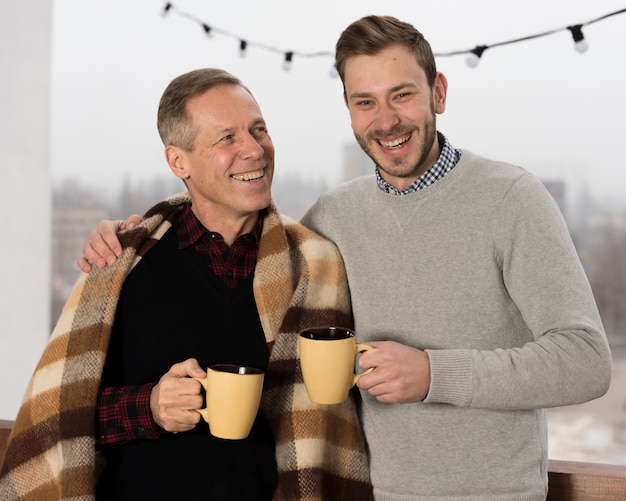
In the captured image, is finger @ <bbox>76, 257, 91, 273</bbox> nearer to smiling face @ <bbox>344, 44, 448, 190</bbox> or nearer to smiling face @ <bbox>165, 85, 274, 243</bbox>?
smiling face @ <bbox>165, 85, 274, 243</bbox>

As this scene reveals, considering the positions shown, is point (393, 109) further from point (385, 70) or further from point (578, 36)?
point (578, 36)

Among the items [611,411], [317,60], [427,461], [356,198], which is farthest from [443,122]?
[427,461]

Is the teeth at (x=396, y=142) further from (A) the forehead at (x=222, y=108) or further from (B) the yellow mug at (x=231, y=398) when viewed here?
(B) the yellow mug at (x=231, y=398)

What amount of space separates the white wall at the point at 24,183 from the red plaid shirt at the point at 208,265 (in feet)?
6.89

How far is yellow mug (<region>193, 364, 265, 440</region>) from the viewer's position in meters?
1.31

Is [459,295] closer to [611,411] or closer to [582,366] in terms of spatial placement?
[582,366]

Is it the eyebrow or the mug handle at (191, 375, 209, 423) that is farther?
the eyebrow

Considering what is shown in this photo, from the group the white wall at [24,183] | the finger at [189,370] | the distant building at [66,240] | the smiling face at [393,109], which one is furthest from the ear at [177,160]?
the distant building at [66,240]

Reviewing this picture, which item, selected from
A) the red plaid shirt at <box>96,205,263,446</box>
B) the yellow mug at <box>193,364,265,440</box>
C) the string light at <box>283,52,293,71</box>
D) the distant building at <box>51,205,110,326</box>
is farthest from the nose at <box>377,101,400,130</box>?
the distant building at <box>51,205,110,326</box>

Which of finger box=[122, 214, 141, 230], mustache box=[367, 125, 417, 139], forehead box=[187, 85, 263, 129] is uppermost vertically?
forehead box=[187, 85, 263, 129]

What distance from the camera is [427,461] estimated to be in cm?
155

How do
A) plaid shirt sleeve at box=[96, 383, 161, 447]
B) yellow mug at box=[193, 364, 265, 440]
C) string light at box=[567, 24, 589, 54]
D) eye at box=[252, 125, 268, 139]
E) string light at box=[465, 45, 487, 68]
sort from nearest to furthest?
yellow mug at box=[193, 364, 265, 440], plaid shirt sleeve at box=[96, 383, 161, 447], eye at box=[252, 125, 268, 139], string light at box=[567, 24, 589, 54], string light at box=[465, 45, 487, 68]

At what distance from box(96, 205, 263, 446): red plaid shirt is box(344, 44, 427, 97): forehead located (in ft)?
1.28

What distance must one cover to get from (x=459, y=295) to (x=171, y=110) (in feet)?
2.46
